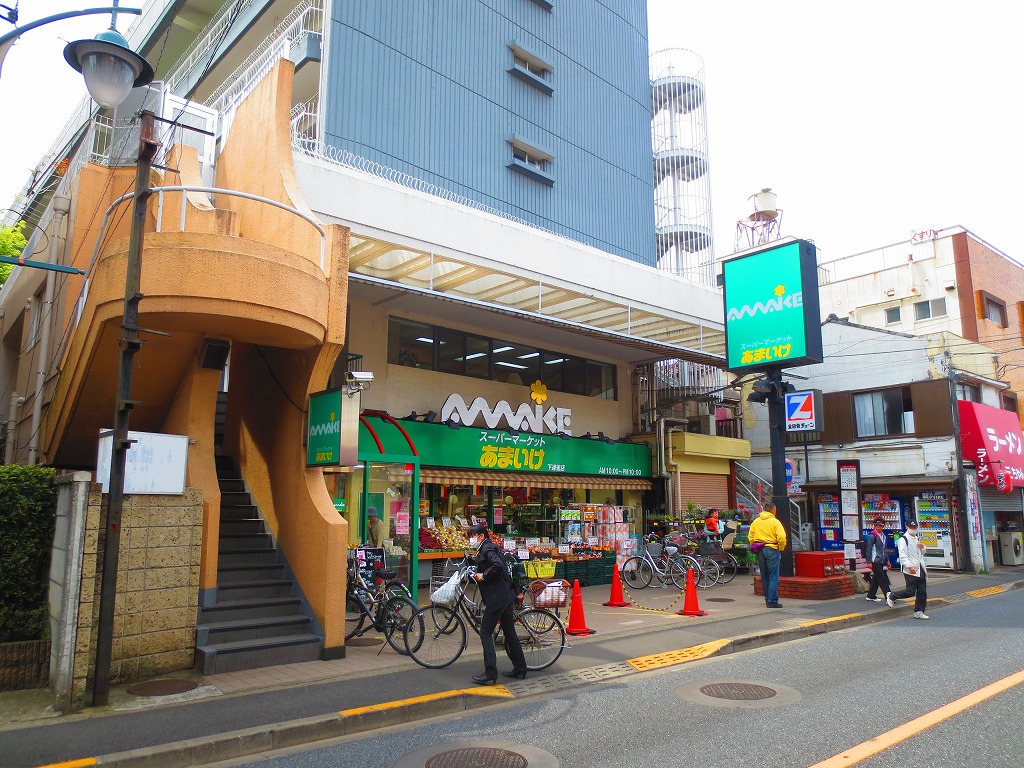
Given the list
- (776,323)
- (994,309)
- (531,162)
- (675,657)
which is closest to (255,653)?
(675,657)

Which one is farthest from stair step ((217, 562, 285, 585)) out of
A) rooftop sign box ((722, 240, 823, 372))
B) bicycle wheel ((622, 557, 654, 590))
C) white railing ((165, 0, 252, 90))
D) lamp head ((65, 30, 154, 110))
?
white railing ((165, 0, 252, 90))

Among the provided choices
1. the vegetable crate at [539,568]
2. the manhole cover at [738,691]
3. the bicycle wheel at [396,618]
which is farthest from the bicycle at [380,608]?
the manhole cover at [738,691]

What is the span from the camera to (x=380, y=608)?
10.3m

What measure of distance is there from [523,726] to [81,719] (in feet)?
13.4

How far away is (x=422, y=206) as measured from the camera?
1574cm

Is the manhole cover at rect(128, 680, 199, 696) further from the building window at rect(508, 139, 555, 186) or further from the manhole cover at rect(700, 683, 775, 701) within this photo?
the building window at rect(508, 139, 555, 186)

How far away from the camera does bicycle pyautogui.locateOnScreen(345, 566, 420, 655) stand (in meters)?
9.76

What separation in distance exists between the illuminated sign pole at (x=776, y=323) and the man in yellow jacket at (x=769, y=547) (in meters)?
1.60

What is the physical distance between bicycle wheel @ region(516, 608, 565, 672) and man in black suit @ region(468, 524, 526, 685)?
534 millimetres

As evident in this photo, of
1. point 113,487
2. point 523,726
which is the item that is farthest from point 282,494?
point 523,726

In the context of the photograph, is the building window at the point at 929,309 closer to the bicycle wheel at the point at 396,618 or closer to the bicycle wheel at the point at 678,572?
the bicycle wheel at the point at 678,572

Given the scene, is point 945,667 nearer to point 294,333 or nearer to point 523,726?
point 523,726

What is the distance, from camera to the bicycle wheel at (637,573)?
56.5 feet

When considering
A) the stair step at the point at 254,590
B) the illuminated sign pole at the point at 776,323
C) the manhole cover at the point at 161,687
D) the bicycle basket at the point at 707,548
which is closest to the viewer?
the manhole cover at the point at 161,687
